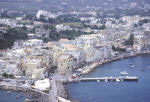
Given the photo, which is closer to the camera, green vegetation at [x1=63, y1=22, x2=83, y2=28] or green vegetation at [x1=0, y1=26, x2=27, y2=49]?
green vegetation at [x1=0, y1=26, x2=27, y2=49]

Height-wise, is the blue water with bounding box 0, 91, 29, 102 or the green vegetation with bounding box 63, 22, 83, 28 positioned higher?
the green vegetation with bounding box 63, 22, 83, 28

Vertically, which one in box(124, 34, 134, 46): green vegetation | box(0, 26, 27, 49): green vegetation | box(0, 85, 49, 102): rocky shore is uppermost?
box(0, 26, 27, 49): green vegetation

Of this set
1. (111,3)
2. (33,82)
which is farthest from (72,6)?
(33,82)

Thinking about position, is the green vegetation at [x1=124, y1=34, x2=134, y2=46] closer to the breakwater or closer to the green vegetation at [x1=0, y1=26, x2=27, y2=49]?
the breakwater

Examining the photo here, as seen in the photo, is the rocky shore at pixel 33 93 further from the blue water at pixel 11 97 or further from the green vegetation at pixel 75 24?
the green vegetation at pixel 75 24

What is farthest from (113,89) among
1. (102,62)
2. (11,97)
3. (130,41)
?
(130,41)

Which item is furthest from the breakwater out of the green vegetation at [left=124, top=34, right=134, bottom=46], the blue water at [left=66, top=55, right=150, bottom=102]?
the green vegetation at [left=124, top=34, right=134, bottom=46]

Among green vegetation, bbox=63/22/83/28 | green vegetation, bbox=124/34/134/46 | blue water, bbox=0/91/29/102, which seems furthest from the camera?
A: green vegetation, bbox=63/22/83/28

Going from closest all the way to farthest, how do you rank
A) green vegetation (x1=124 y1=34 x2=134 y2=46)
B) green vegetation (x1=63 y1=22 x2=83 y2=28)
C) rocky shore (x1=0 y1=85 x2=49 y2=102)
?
rocky shore (x1=0 y1=85 x2=49 y2=102) → green vegetation (x1=124 y1=34 x2=134 y2=46) → green vegetation (x1=63 y1=22 x2=83 y2=28)

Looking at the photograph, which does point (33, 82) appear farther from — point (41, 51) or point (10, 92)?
point (41, 51)
